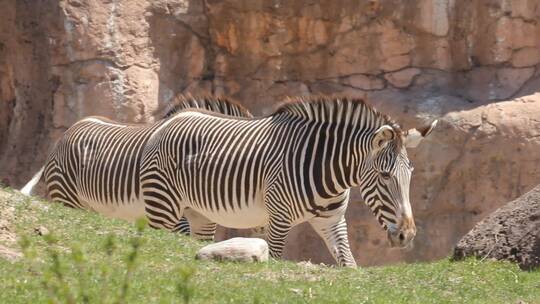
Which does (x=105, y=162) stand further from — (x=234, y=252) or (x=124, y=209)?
(x=234, y=252)

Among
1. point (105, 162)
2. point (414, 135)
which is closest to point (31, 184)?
point (105, 162)

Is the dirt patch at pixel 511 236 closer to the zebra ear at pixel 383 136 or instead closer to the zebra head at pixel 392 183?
the zebra head at pixel 392 183

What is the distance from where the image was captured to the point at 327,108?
46.5ft

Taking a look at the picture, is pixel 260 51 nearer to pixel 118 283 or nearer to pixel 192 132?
pixel 192 132

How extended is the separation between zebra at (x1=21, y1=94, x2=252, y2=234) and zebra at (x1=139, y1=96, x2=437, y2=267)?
0.47 meters

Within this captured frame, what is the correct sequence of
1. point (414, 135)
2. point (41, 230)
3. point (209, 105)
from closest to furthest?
1. point (41, 230)
2. point (414, 135)
3. point (209, 105)

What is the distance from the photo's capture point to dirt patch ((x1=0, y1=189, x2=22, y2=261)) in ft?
32.2

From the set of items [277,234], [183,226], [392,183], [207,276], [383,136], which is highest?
[383,136]

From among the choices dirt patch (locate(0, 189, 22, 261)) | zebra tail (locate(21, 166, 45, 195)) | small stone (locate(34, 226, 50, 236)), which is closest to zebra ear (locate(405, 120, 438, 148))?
dirt patch (locate(0, 189, 22, 261))

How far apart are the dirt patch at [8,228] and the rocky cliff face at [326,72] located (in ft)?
21.2

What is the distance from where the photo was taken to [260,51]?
18172 mm

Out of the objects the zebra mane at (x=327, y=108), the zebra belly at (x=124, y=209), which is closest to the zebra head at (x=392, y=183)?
the zebra mane at (x=327, y=108)

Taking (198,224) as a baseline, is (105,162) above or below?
above

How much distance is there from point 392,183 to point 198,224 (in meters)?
3.19
